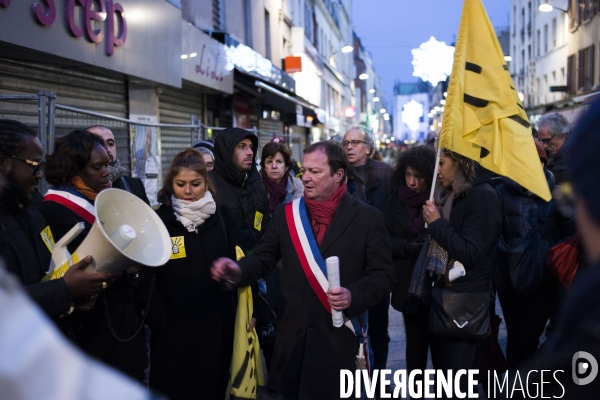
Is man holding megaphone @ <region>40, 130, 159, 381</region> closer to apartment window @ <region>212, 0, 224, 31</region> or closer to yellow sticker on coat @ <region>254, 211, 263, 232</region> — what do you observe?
yellow sticker on coat @ <region>254, 211, 263, 232</region>

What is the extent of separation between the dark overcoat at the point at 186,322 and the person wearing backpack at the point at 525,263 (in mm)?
2050

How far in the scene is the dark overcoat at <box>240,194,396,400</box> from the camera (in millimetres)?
3600

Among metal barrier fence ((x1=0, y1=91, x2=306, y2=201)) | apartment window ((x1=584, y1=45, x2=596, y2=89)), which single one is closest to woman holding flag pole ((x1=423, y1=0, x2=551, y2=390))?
metal barrier fence ((x1=0, y1=91, x2=306, y2=201))

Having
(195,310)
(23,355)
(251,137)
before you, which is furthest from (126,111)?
(23,355)

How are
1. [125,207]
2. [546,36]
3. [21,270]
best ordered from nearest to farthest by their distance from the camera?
[21,270]
[125,207]
[546,36]

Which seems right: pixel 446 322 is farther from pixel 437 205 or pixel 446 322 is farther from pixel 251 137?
pixel 251 137

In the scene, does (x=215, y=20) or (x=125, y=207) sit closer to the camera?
(x=125, y=207)

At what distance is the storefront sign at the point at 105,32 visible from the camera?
6637mm

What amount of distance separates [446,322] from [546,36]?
38.1 m

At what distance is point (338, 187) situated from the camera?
3859 mm

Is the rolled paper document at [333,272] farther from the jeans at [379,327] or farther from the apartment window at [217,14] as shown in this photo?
the apartment window at [217,14]

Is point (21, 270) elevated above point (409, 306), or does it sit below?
above

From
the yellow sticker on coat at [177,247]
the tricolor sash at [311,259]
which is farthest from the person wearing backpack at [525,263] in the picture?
the yellow sticker on coat at [177,247]

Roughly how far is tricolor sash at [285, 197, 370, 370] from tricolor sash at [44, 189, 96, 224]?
109cm
